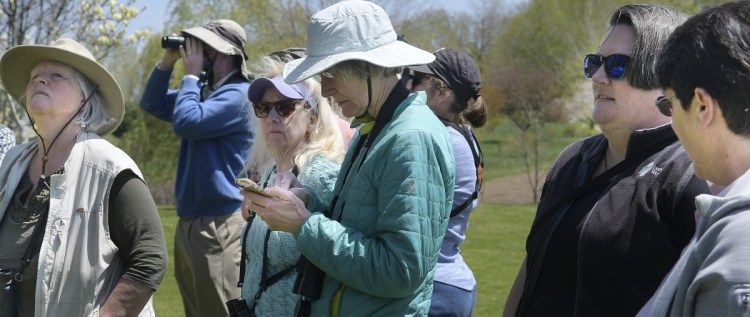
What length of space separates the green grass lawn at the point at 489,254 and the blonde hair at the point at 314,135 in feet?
14.4

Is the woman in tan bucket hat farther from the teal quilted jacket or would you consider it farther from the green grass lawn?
the green grass lawn

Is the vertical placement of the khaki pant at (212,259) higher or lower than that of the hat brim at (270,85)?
lower

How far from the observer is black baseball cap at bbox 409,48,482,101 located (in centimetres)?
464

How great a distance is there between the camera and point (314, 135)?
13.2 feet

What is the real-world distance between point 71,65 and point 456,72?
185 centimetres

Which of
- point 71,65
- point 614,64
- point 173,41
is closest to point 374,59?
point 614,64

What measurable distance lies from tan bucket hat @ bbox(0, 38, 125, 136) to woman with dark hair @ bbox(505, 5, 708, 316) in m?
1.87

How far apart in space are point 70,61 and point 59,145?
1.17ft

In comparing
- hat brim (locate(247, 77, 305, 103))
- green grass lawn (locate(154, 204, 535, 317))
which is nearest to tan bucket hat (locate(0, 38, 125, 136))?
hat brim (locate(247, 77, 305, 103))

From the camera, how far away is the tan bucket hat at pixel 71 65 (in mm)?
3840

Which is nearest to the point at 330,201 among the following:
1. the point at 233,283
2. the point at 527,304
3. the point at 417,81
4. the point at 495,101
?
the point at 527,304

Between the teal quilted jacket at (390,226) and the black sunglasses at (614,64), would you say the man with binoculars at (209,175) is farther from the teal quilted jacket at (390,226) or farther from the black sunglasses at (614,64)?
the black sunglasses at (614,64)

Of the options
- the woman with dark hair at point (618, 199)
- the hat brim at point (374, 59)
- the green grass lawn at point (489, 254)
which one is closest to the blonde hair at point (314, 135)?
the hat brim at point (374, 59)

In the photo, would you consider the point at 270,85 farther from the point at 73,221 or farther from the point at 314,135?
the point at 73,221
